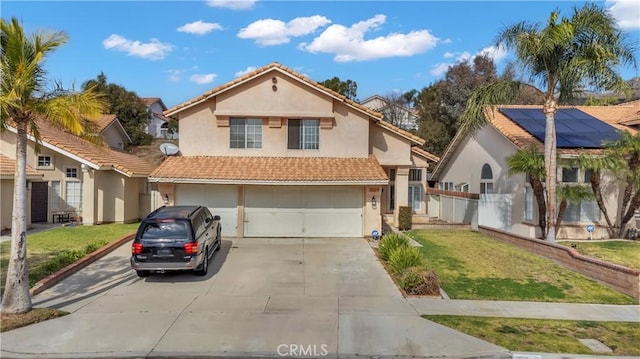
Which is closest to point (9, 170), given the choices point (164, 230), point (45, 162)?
point (45, 162)

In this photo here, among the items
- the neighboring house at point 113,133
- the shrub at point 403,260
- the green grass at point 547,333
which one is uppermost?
the neighboring house at point 113,133

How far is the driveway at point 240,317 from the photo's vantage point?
701cm

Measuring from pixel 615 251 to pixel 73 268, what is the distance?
15.9 m

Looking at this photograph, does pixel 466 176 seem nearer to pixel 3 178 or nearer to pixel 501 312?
pixel 501 312

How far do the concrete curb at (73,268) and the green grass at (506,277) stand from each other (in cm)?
950

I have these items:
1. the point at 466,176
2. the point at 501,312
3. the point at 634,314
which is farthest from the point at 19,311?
the point at 466,176

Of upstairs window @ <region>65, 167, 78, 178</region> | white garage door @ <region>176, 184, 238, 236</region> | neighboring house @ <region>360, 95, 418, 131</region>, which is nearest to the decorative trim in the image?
white garage door @ <region>176, 184, 238, 236</region>

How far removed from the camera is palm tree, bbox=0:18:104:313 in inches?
328

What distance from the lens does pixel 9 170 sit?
56.3ft

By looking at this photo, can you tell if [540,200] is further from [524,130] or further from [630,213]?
[524,130]

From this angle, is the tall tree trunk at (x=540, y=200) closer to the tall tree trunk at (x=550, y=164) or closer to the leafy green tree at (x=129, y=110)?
the tall tree trunk at (x=550, y=164)

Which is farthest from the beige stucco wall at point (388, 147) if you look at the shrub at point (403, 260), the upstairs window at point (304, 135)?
the shrub at point (403, 260)

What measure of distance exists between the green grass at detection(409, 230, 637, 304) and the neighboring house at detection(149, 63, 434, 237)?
3696mm

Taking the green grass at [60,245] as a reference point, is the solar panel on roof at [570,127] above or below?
above
